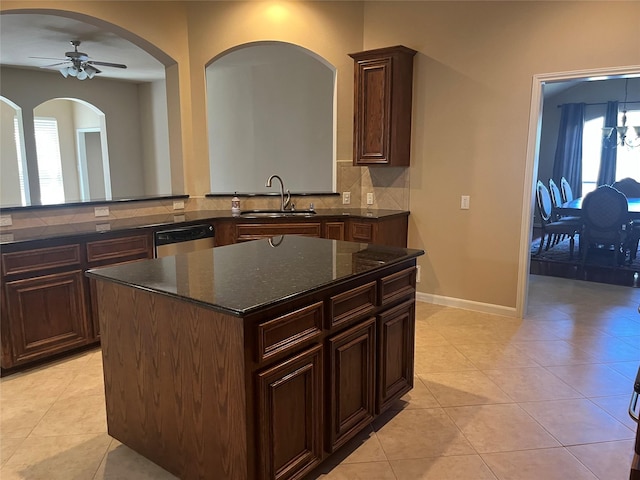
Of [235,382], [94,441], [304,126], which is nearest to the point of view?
[235,382]

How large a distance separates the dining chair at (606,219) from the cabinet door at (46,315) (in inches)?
226

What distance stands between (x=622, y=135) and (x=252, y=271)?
799 centimetres

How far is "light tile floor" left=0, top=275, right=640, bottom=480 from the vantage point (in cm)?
211

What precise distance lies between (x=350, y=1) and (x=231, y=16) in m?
1.19

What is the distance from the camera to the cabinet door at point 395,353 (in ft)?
7.64

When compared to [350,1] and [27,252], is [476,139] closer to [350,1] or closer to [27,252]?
[350,1]

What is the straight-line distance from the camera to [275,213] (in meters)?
4.64

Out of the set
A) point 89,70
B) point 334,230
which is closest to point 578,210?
point 334,230

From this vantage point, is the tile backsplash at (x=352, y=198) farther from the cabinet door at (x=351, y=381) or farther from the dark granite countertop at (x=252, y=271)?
the cabinet door at (x=351, y=381)

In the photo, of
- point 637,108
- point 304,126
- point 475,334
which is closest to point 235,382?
point 475,334

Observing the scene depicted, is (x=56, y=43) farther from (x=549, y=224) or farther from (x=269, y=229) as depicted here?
(x=549, y=224)

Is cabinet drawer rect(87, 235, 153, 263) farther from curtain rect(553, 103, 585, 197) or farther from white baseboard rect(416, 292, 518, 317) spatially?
curtain rect(553, 103, 585, 197)

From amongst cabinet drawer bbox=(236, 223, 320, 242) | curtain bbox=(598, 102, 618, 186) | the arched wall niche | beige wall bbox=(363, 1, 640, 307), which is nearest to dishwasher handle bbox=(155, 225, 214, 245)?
cabinet drawer bbox=(236, 223, 320, 242)

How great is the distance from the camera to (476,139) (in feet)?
13.8
